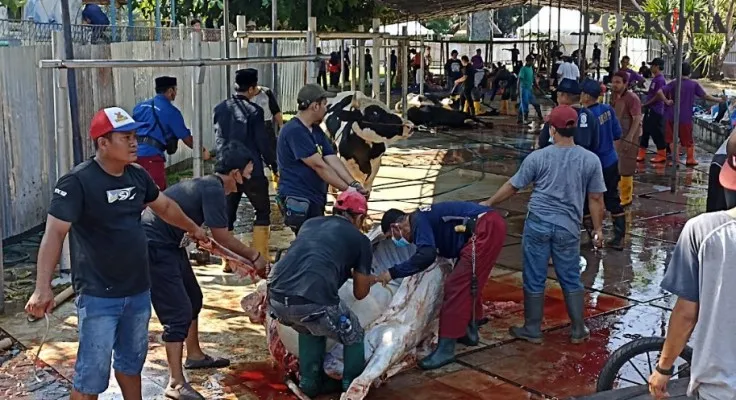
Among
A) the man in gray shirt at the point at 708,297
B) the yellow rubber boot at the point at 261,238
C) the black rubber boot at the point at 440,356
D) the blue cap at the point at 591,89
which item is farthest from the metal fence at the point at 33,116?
the man in gray shirt at the point at 708,297

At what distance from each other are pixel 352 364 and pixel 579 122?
4355 millimetres

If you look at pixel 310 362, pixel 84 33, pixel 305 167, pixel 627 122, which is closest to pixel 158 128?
pixel 305 167

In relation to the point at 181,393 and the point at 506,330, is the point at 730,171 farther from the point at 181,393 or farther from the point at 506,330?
the point at 506,330

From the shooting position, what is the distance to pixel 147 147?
830cm

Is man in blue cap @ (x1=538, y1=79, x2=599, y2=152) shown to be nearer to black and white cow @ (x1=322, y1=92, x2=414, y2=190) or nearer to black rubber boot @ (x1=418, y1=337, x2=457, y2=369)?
black and white cow @ (x1=322, y1=92, x2=414, y2=190)

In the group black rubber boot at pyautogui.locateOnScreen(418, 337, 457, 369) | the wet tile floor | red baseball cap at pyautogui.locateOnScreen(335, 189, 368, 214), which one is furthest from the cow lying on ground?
red baseball cap at pyautogui.locateOnScreen(335, 189, 368, 214)

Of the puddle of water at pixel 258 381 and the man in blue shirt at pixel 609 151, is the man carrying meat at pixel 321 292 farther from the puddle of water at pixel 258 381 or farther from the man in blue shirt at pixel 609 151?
the man in blue shirt at pixel 609 151

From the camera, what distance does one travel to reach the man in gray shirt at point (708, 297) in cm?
344

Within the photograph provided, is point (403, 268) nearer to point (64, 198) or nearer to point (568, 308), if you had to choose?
point (568, 308)

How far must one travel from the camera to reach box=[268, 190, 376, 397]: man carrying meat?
5480 mm

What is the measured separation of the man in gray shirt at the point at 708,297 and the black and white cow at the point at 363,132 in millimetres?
7758

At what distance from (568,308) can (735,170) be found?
3.48 m

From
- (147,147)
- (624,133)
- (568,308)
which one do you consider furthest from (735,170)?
(624,133)

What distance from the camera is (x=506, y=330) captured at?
720cm
